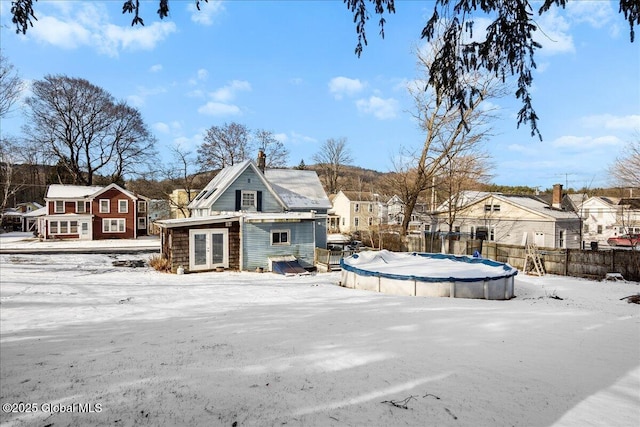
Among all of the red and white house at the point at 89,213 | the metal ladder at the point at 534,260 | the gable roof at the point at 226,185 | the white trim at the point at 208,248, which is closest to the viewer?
the white trim at the point at 208,248

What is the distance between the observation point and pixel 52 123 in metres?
37.1

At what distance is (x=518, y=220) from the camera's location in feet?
95.2

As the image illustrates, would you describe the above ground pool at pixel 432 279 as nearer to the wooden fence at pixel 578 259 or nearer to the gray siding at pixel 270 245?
the gray siding at pixel 270 245

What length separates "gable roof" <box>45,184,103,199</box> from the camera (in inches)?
1313

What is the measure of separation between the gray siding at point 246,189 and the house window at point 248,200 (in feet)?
0.92

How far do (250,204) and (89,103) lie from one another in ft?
95.1

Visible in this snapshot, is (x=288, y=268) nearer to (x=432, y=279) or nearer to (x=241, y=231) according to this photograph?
(x=241, y=231)

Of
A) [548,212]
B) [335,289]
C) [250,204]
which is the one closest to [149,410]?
[335,289]

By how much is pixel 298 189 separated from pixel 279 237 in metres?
10.1

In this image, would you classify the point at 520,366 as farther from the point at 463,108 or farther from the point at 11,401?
the point at 11,401

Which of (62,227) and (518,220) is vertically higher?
(518,220)

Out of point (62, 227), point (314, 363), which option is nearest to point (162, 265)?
point (314, 363)

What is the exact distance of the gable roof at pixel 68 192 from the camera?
33347 mm

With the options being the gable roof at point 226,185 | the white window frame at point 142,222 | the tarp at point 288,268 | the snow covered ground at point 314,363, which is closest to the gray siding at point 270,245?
the tarp at point 288,268
